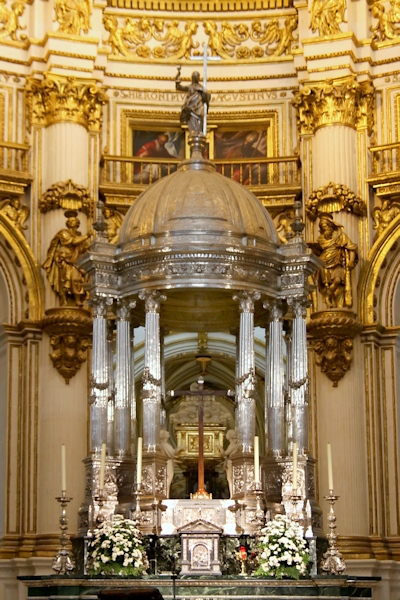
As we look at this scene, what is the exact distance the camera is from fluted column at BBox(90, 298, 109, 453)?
56.1ft

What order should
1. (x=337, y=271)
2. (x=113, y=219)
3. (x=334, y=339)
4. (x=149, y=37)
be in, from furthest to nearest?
(x=149, y=37)
(x=113, y=219)
(x=337, y=271)
(x=334, y=339)

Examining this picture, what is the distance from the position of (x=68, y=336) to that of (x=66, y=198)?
2125 mm

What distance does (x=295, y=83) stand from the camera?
2308 centimetres

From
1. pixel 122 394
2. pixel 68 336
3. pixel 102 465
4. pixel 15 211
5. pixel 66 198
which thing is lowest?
pixel 102 465

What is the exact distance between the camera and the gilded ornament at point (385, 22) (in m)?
22.5

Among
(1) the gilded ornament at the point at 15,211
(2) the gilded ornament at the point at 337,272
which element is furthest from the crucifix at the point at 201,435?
(1) the gilded ornament at the point at 15,211

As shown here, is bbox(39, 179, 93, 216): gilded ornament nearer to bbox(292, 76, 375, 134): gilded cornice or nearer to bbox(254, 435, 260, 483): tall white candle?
bbox(292, 76, 375, 134): gilded cornice

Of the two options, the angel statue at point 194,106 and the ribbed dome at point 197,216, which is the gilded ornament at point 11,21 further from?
→ the ribbed dome at point 197,216

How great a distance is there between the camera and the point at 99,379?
17266 millimetres

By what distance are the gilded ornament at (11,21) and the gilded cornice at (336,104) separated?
455 cm

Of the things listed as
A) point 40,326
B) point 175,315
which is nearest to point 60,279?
point 40,326

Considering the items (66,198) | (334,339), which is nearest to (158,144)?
(66,198)

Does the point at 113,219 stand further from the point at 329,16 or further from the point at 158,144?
the point at 329,16

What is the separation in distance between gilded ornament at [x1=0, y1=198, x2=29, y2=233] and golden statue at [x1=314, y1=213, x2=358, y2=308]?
4529mm
